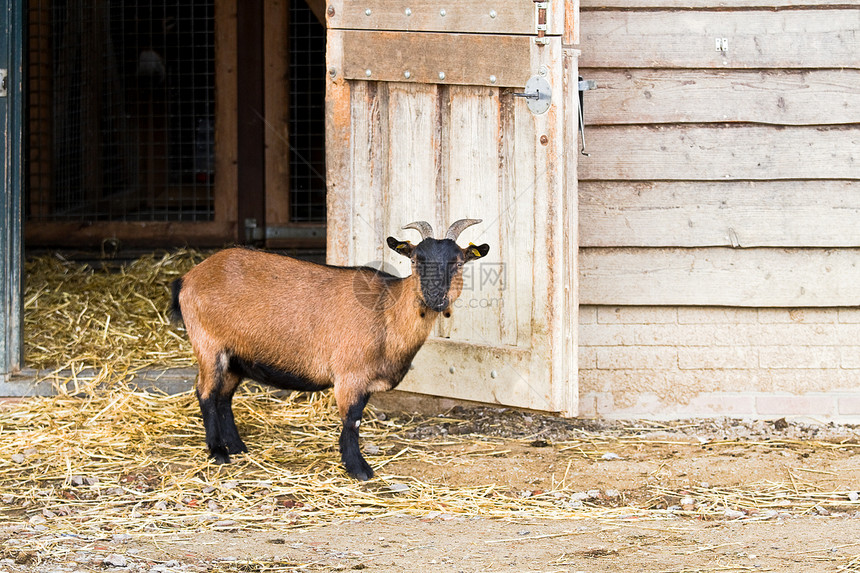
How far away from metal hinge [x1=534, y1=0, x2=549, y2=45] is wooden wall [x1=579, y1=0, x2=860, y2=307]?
3.34ft

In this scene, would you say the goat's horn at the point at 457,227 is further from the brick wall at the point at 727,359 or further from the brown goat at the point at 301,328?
the brick wall at the point at 727,359

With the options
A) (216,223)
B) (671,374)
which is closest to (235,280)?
(671,374)

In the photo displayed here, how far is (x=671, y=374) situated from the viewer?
20.2 ft

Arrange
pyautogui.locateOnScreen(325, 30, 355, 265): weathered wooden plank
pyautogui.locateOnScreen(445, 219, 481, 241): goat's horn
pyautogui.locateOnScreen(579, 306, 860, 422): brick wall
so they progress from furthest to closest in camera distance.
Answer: pyautogui.locateOnScreen(579, 306, 860, 422): brick wall, pyautogui.locateOnScreen(325, 30, 355, 265): weathered wooden plank, pyautogui.locateOnScreen(445, 219, 481, 241): goat's horn

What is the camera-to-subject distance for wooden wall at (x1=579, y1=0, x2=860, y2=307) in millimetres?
5898

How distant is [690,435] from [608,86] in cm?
207

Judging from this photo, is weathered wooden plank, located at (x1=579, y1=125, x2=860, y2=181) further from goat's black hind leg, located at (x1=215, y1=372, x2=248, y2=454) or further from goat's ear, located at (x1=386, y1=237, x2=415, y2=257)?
goat's black hind leg, located at (x1=215, y1=372, x2=248, y2=454)

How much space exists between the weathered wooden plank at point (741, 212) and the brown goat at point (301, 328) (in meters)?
1.49

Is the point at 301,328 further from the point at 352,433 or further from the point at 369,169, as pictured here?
the point at 369,169

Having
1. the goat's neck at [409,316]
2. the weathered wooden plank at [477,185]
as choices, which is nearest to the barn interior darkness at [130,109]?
the weathered wooden plank at [477,185]

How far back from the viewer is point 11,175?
598 centimetres

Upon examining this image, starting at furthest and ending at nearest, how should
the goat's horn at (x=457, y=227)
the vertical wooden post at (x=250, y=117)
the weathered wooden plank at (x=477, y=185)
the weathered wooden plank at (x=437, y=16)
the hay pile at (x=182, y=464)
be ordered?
the vertical wooden post at (x=250, y=117) → the weathered wooden plank at (x=477, y=185) → the weathered wooden plank at (x=437, y=16) → the goat's horn at (x=457, y=227) → the hay pile at (x=182, y=464)

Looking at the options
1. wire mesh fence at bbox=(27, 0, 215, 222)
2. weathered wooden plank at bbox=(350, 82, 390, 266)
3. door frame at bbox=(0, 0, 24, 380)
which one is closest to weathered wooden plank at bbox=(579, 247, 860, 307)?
weathered wooden plank at bbox=(350, 82, 390, 266)

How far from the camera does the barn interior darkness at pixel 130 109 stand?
8.97 meters
